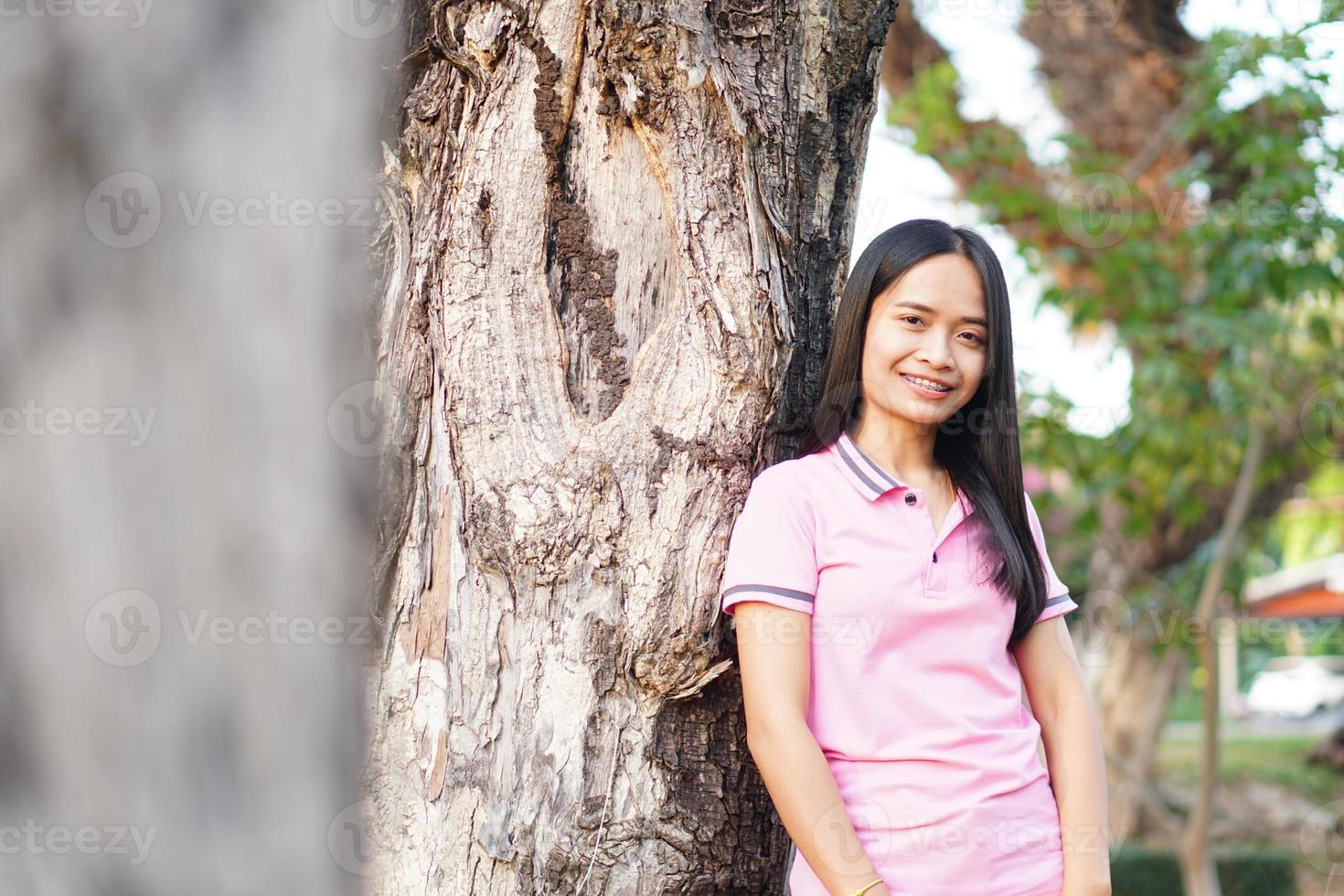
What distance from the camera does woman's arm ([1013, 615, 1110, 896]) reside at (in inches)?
71.7

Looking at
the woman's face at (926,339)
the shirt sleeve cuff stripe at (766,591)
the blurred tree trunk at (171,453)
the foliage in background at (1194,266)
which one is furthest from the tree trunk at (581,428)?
the foliage in background at (1194,266)

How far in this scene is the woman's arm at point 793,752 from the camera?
1.70 m

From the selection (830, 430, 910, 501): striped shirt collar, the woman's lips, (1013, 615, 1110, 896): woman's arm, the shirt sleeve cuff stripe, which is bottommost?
(1013, 615, 1110, 896): woman's arm

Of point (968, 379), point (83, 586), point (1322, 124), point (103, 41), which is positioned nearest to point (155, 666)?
point (83, 586)

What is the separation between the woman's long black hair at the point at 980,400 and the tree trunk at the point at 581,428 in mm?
144

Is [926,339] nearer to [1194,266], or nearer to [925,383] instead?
[925,383]

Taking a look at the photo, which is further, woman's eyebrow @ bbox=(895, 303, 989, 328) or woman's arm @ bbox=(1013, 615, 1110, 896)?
woman's eyebrow @ bbox=(895, 303, 989, 328)

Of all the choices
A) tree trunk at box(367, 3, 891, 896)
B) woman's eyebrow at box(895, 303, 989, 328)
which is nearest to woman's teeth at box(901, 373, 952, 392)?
woman's eyebrow at box(895, 303, 989, 328)

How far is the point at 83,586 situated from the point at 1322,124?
4.86 meters

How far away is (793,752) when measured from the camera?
1.69m

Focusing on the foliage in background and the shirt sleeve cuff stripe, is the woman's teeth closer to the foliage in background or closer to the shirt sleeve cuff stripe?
the shirt sleeve cuff stripe

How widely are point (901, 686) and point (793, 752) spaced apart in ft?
0.74

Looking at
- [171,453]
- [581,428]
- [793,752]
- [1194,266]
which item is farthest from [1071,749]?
[1194,266]

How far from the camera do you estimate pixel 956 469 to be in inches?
82.3
